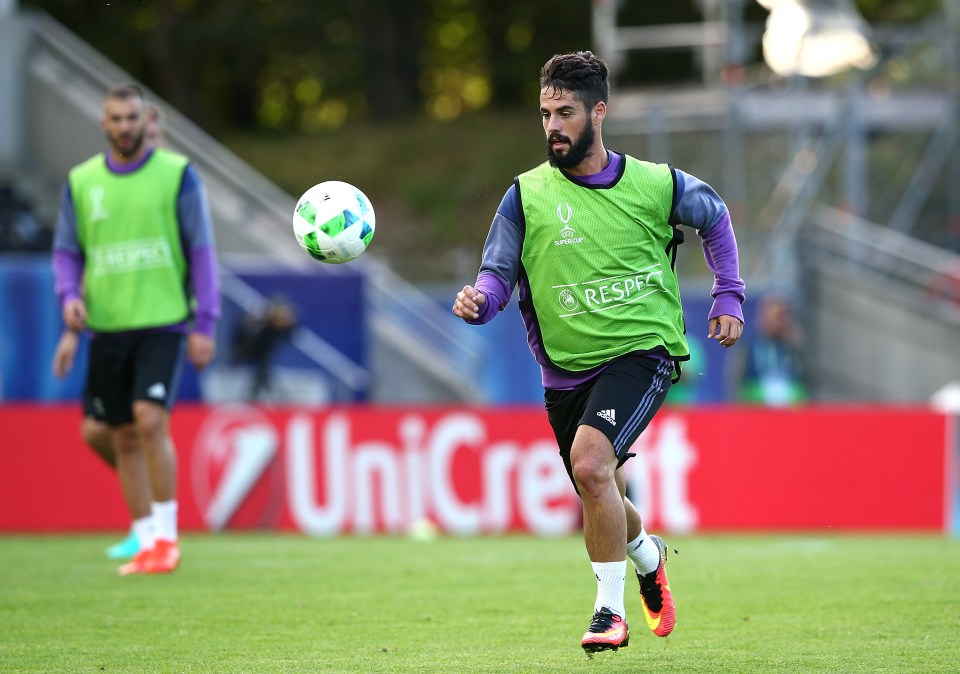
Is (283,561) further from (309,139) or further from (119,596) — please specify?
(309,139)

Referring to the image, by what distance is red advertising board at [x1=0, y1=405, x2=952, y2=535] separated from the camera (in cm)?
1353

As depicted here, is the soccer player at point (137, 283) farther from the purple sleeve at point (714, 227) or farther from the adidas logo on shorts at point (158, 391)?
the purple sleeve at point (714, 227)

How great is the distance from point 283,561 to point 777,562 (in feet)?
10.5

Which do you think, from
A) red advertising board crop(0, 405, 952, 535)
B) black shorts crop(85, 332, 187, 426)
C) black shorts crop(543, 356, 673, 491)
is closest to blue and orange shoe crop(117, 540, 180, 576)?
black shorts crop(85, 332, 187, 426)

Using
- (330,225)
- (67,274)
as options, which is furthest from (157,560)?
(330,225)

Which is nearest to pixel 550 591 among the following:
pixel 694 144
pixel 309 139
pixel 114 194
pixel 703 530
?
pixel 114 194

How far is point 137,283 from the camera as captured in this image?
889 cm

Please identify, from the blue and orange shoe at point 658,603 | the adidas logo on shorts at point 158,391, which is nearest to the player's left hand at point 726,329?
the blue and orange shoe at point 658,603

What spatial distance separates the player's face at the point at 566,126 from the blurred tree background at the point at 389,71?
23631mm

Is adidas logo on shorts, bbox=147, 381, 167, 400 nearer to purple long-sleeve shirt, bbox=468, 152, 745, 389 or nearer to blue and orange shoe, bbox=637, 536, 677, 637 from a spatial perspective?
purple long-sleeve shirt, bbox=468, 152, 745, 389

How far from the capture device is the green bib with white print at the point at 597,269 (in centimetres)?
641

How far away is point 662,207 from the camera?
257 inches

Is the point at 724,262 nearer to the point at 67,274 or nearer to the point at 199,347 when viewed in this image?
the point at 199,347

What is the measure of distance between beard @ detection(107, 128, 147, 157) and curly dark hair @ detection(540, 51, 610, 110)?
130 inches
